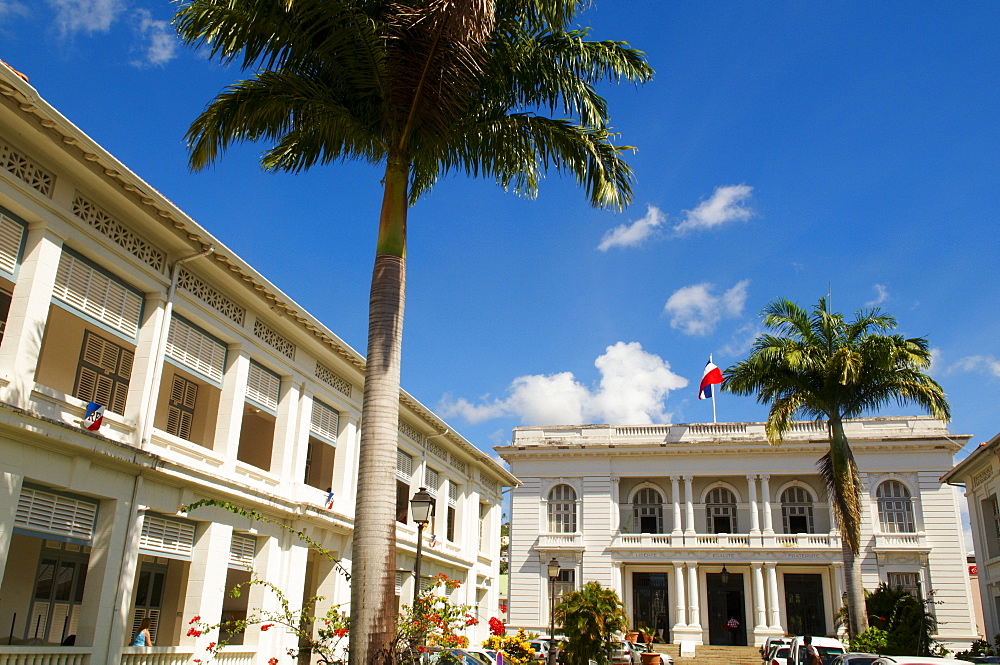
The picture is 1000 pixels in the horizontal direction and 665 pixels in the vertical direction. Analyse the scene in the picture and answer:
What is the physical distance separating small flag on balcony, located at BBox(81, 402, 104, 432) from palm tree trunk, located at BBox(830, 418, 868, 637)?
18.6m

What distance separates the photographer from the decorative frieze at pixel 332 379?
1973 cm

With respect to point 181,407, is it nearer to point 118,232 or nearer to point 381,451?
point 118,232

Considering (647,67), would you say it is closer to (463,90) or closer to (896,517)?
(463,90)

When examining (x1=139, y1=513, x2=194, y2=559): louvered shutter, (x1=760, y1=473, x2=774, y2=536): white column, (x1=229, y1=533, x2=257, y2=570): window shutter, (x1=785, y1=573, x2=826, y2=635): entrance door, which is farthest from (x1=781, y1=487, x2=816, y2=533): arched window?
(x1=139, y1=513, x2=194, y2=559): louvered shutter

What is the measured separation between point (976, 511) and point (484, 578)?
1816cm

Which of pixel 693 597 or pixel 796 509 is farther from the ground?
pixel 796 509

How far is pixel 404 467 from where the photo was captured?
24.8 metres

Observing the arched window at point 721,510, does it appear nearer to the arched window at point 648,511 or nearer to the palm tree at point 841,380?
the arched window at point 648,511

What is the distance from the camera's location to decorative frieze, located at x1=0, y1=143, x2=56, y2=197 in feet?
36.2

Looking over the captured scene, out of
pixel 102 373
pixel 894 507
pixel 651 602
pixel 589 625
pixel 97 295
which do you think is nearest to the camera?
pixel 97 295

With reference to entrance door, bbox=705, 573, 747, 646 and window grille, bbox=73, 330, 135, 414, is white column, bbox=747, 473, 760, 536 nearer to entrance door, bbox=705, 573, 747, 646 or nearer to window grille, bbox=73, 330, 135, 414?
entrance door, bbox=705, 573, 747, 646

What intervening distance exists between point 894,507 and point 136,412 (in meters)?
37.2

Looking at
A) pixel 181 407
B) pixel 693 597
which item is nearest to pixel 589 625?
pixel 181 407

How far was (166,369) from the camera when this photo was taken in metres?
16.5
